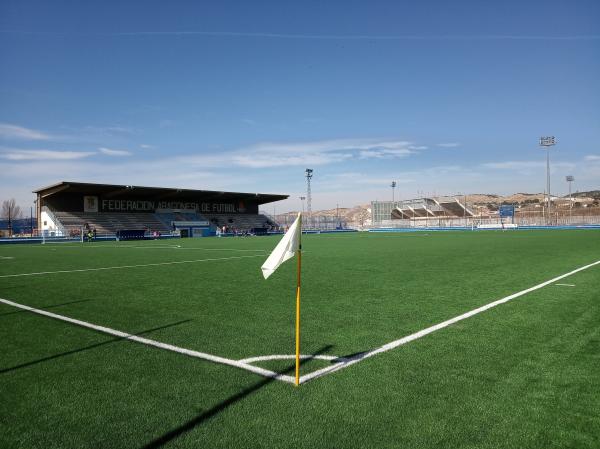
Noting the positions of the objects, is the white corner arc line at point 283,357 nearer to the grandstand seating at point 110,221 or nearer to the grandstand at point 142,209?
the grandstand at point 142,209

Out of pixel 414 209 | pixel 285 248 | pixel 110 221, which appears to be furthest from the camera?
pixel 414 209

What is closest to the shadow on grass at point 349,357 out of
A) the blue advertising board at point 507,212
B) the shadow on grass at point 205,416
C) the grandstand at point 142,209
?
the shadow on grass at point 205,416

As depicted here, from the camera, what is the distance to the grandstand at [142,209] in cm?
4897

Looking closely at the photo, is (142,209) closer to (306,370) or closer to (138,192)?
(138,192)

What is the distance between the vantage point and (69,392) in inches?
151

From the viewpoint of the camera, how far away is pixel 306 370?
4.34 metres

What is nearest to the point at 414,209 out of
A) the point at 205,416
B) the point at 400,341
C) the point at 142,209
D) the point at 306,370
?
the point at 142,209

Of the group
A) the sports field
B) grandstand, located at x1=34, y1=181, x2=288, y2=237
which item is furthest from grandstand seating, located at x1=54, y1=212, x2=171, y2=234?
the sports field

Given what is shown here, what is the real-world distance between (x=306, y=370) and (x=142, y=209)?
192 feet

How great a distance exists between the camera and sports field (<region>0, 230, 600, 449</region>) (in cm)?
311

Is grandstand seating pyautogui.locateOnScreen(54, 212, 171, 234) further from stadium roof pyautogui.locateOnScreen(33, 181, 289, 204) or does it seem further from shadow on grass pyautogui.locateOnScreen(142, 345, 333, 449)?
shadow on grass pyautogui.locateOnScreen(142, 345, 333, 449)

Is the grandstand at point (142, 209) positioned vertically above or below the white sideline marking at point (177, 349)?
above

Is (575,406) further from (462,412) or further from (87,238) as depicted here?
(87,238)

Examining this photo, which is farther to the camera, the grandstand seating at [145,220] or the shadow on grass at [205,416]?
the grandstand seating at [145,220]
